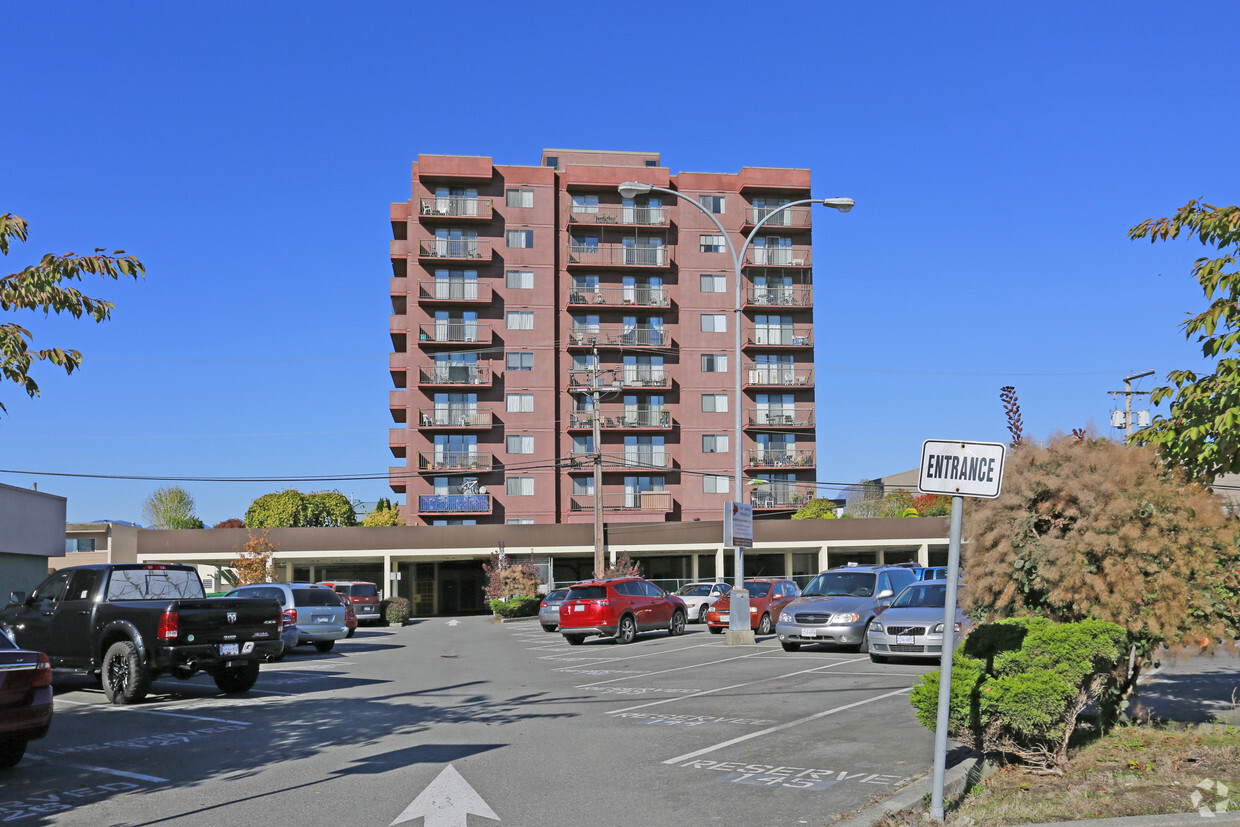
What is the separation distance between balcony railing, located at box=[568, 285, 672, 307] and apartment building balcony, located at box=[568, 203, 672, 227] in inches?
151

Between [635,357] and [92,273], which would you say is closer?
[92,273]

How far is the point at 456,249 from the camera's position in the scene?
61.2 metres

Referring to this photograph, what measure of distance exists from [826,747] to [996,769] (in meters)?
1.94

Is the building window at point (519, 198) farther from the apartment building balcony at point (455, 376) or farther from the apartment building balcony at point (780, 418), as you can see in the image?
the apartment building balcony at point (780, 418)

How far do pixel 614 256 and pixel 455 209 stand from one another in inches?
387

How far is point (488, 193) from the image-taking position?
62.2 meters

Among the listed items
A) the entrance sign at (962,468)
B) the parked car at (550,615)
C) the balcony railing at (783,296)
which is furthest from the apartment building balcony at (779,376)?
the entrance sign at (962,468)

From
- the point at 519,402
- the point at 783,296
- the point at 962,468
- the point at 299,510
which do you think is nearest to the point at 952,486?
the point at 962,468

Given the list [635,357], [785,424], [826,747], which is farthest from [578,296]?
[826,747]

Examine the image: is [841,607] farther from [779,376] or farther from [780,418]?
[779,376]

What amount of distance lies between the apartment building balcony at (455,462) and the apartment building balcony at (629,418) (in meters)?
5.47

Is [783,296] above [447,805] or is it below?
above

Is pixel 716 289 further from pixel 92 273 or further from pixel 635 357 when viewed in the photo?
pixel 92 273

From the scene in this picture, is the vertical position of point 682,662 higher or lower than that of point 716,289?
lower
